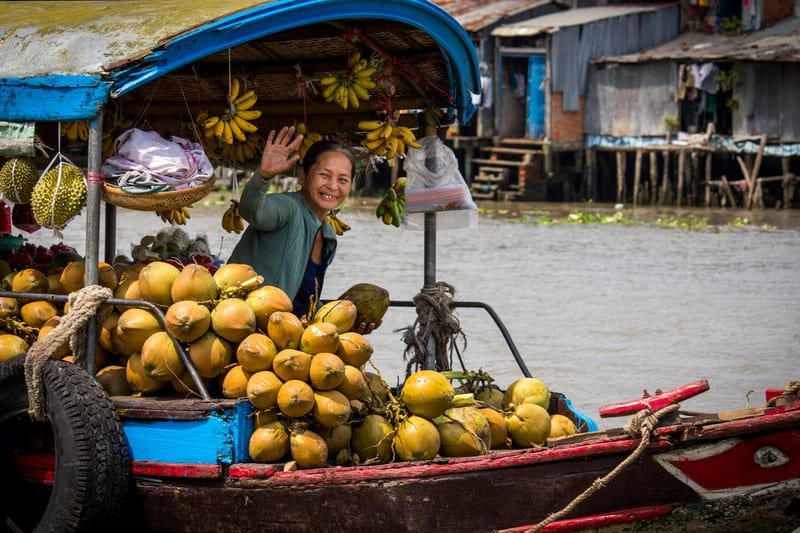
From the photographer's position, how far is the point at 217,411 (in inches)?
168

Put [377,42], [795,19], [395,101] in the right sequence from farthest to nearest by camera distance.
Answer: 1. [795,19]
2. [395,101]
3. [377,42]

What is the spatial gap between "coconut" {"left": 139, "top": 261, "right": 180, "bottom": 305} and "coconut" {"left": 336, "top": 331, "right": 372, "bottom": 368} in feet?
2.07

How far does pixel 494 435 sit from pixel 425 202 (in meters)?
1.32

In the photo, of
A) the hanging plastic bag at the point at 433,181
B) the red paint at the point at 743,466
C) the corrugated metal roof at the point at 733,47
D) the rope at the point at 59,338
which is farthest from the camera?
the corrugated metal roof at the point at 733,47

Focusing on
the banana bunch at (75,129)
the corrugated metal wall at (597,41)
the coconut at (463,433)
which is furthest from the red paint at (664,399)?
the corrugated metal wall at (597,41)

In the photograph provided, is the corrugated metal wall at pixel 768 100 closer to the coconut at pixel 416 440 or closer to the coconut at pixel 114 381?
the coconut at pixel 416 440

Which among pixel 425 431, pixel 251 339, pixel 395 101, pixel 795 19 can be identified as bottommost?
pixel 425 431

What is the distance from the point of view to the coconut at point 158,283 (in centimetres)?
454

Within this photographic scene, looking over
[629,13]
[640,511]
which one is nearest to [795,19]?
[629,13]

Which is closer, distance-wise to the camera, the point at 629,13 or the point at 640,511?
the point at 640,511

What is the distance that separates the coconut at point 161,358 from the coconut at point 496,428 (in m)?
1.10

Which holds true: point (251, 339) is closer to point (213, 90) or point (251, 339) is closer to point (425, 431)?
point (425, 431)

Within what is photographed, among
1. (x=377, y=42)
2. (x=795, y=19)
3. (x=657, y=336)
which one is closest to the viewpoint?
(x=377, y=42)

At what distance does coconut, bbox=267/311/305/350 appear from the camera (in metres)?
4.31
